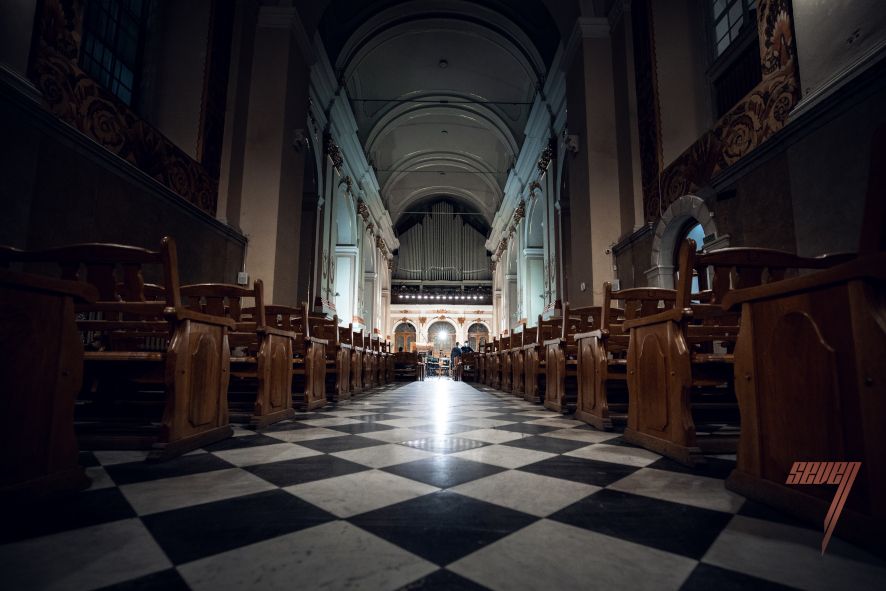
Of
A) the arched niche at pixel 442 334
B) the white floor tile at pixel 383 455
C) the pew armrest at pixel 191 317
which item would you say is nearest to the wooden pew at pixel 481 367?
the white floor tile at pixel 383 455

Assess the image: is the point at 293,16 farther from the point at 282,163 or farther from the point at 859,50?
the point at 859,50

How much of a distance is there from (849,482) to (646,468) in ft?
2.44

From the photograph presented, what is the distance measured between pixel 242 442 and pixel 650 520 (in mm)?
1904

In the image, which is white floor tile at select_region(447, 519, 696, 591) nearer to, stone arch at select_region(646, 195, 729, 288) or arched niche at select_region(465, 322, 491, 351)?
stone arch at select_region(646, 195, 729, 288)

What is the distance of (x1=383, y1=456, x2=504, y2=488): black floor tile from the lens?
1540mm

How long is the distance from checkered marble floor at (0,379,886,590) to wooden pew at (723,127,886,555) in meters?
0.09

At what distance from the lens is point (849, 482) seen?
1.07 meters

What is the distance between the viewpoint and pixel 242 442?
227cm

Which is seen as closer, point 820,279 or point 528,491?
point 820,279

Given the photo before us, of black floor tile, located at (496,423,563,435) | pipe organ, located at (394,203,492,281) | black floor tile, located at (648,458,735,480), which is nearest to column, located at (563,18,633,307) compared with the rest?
black floor tile, located at (496,423,563,435)

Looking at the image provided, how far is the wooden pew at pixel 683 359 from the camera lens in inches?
69.0

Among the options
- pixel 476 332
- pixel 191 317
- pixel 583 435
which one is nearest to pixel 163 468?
pixel 191 317

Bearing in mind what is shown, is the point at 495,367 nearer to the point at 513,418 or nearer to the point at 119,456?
the point at 513,418

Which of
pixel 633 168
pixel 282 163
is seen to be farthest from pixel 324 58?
pixel 633 168
